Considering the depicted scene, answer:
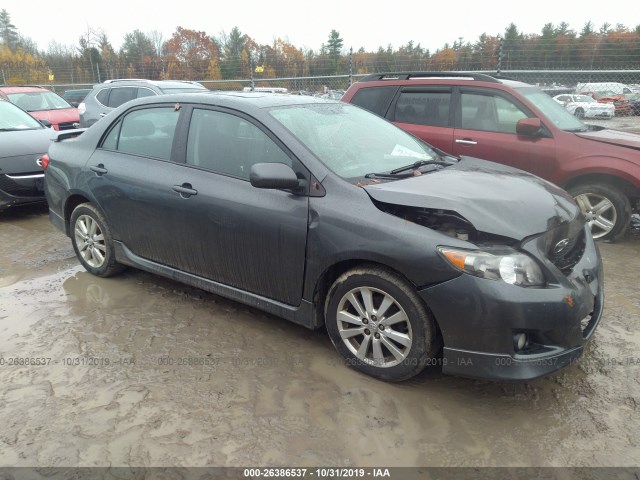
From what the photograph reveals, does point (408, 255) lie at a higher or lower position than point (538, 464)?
higher

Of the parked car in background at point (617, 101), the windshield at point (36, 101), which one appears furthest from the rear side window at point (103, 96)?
the parked car in background at point (617, 101)

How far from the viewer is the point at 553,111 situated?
5934 millimetres

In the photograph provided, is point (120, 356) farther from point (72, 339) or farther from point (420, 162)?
point (420, 162)

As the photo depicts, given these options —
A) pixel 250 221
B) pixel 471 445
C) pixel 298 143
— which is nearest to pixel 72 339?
pixel 250 221

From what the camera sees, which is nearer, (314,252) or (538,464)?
(538,464)

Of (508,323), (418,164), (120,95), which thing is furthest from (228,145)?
(120,95)

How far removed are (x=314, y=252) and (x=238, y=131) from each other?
1.11m

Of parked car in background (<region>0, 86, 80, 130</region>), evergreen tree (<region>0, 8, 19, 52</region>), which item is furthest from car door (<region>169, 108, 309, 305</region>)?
evergreen tree (<region>0, 8, 19, 52</region>)

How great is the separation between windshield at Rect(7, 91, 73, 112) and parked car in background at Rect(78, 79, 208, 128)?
2.74 meters

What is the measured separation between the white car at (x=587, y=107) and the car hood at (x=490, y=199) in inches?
566

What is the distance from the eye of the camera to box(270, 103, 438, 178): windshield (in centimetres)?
333

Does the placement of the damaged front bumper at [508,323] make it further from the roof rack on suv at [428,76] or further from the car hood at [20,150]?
the car hood at [20,150]

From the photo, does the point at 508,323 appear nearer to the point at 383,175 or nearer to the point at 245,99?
the point at 383,175

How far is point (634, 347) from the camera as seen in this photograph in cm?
336
